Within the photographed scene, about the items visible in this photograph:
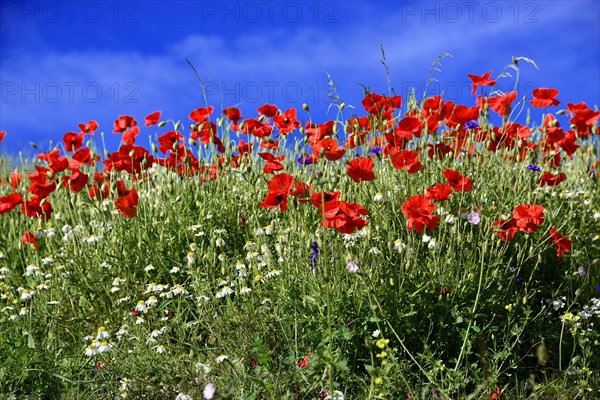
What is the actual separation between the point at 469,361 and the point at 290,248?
1022mm

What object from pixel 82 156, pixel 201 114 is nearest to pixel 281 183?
pixel 201 114

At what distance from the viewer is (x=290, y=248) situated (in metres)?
3.51

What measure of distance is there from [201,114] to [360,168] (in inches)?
74.0

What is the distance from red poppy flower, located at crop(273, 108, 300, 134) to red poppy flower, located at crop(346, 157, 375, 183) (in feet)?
3.77

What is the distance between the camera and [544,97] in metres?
4.23

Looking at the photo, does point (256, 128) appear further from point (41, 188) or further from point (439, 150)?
point (41, 188)

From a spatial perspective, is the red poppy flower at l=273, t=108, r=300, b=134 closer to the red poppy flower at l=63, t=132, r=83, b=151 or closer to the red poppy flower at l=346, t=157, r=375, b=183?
the red poppy flower at l=346, t=157, r=375, b=183

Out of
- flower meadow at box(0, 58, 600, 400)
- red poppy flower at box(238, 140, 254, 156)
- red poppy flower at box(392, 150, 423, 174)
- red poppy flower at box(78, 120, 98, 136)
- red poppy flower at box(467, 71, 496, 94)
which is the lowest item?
flower meadow at box(0, 58, 600, 400)

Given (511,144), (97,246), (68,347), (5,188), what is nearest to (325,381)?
(68,347)

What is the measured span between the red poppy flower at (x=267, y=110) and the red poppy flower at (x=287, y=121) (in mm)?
390

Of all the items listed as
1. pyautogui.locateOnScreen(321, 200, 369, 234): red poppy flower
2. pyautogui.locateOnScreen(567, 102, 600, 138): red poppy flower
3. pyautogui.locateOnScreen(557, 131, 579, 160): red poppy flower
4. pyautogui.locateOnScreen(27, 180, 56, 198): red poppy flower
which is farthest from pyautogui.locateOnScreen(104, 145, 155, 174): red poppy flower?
pyautogui.locateOnScreen(567, 102, 600, 138): red poppy flower

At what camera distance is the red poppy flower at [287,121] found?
4289 millimetres

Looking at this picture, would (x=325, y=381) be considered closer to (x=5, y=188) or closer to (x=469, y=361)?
(x=469, y=361)

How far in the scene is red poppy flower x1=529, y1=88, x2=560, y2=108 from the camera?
4.19 m
